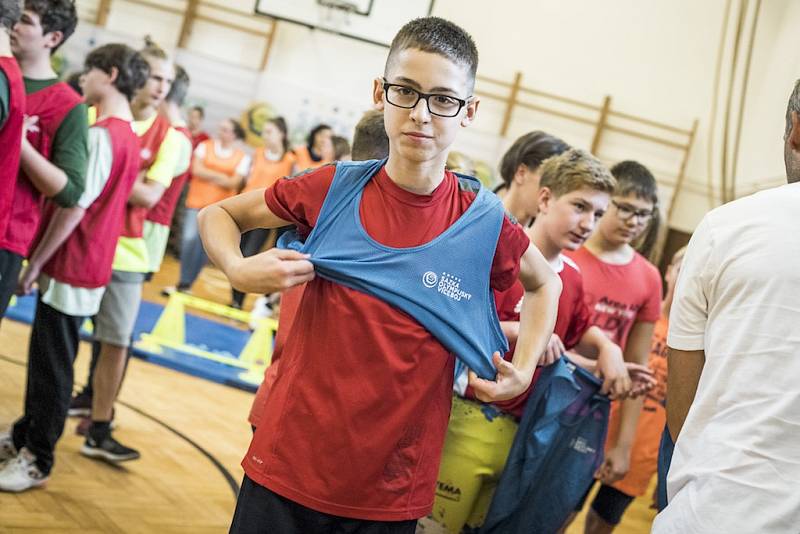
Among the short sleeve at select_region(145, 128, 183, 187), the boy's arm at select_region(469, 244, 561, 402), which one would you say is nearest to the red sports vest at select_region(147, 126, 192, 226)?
the short sleeve at select_region(145, 128, 183, 187)

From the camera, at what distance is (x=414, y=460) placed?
1680mm

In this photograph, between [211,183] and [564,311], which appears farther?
[211,183]

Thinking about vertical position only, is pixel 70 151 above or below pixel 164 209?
above

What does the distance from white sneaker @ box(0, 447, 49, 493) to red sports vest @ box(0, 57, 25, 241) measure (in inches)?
35.2

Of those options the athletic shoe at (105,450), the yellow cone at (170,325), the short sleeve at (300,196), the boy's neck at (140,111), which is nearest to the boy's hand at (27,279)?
the athletic shoe at (105,450)

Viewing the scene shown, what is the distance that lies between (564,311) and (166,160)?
2.17 metres

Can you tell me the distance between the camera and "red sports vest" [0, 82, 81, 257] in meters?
2.78

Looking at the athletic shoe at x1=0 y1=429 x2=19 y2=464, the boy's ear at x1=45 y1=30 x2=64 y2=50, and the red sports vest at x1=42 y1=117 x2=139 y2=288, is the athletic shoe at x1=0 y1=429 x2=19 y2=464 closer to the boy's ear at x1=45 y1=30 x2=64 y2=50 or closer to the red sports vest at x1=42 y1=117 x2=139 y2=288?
the red sports vest at x1=42 y1=117 x2=139 y2=288

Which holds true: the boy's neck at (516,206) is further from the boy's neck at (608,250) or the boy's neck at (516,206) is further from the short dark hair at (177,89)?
the short dark hair at (177,89)

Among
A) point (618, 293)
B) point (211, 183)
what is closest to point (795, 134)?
point (618, 293)

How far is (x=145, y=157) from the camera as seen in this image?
3.91 m

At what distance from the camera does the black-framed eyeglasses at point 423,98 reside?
165cm

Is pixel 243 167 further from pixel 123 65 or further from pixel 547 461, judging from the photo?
pixel 547 461

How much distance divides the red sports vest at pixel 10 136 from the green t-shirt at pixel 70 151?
30 cm
